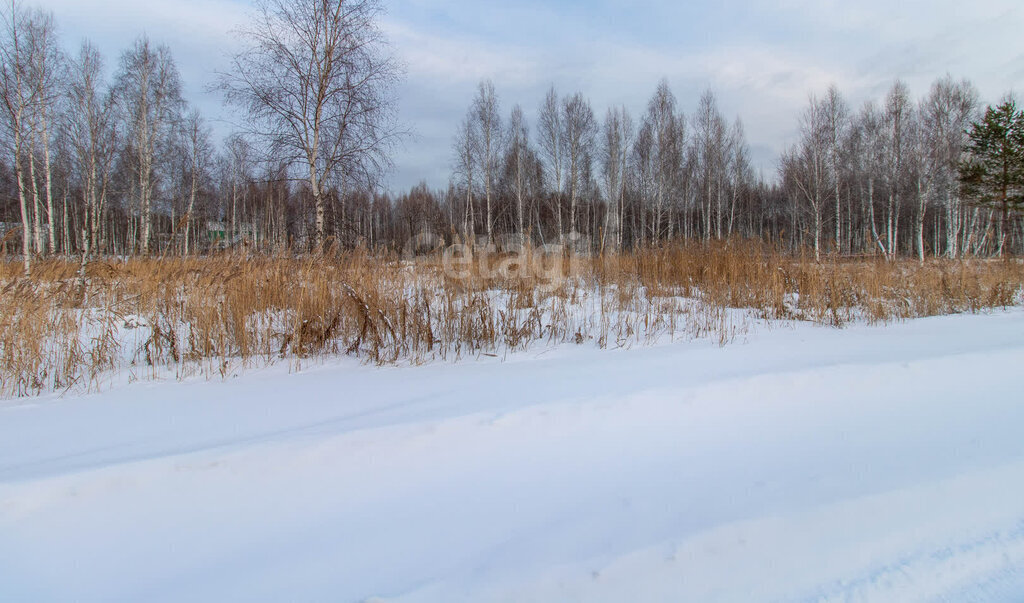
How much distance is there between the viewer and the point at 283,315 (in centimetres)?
342

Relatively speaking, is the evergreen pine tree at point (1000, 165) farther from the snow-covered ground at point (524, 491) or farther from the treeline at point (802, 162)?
the snow-covered ground at point (524, 491)

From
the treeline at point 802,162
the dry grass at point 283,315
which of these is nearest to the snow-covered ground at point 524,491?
the dry grass at point 283,315

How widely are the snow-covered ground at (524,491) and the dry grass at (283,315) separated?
1.99ft

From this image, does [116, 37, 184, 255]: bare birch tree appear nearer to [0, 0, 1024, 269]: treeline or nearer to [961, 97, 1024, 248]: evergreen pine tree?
[0, 0, 1024, 269]: treeline

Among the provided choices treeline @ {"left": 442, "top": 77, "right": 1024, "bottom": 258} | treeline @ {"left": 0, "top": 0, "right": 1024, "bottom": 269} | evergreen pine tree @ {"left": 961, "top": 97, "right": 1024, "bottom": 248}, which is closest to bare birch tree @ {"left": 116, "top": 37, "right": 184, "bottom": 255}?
treeline @ {"left": 0, "top": 0, "right": 1024, "bottom": 269}

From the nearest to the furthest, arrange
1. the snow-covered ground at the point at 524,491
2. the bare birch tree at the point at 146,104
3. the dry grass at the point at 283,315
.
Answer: the snow-covered ground at the point at 524,491, the dry grass at the point at 283,315, the bare birch tree at the point at 146,104

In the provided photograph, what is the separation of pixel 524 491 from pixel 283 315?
2785 mm

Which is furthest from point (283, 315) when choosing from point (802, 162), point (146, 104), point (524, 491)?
point (802, 162)

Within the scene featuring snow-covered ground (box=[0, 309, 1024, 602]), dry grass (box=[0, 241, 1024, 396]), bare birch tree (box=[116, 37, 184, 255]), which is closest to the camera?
snow-covered ground (box=[0, 309, 1024, 602])

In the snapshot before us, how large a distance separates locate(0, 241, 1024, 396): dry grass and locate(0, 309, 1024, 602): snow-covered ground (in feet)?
1.99

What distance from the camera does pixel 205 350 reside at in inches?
127

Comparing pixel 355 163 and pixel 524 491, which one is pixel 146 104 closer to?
pixel 355 163

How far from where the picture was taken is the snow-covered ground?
1.14m

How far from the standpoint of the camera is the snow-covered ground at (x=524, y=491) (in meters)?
1.14
